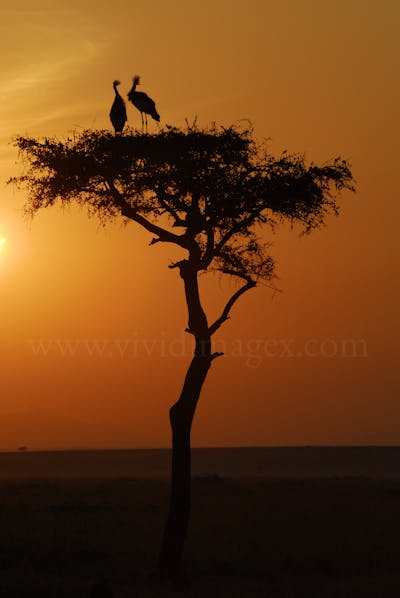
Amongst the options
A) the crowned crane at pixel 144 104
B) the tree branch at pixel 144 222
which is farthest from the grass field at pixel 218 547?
the crowned crane at pixel 144 104

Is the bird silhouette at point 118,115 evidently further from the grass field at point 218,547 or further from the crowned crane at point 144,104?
the grass field at point 218,547

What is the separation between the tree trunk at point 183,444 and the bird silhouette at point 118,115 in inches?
194

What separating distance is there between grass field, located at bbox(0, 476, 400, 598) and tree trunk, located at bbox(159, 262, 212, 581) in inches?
27.1

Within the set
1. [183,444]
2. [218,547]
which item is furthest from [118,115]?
[218,547]

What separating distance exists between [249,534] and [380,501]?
58.6ft

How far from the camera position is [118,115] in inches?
1144

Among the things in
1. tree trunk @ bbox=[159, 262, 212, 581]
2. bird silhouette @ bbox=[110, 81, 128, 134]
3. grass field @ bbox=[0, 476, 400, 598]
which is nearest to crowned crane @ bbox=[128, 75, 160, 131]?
bird silhouette @ bbox=[110, 81, 128, 134]

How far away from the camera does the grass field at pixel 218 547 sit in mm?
25047

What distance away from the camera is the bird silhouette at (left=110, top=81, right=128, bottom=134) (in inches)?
1137

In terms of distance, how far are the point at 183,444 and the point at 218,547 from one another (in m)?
6.12

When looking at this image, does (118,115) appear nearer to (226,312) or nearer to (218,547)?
(226,312)

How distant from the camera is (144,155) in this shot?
2834 cm

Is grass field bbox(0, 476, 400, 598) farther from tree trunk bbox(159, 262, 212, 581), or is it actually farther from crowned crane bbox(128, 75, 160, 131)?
crowned crane bbox(128, 75, 160, 131)

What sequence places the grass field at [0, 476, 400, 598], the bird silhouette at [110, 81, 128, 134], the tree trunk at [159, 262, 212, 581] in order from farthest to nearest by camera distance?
the bird silhouette at [110, 81, 128, 134] < the tree trunk at [159, 262, 212, 581] < the grass field at [0, 476, 400, 598]
